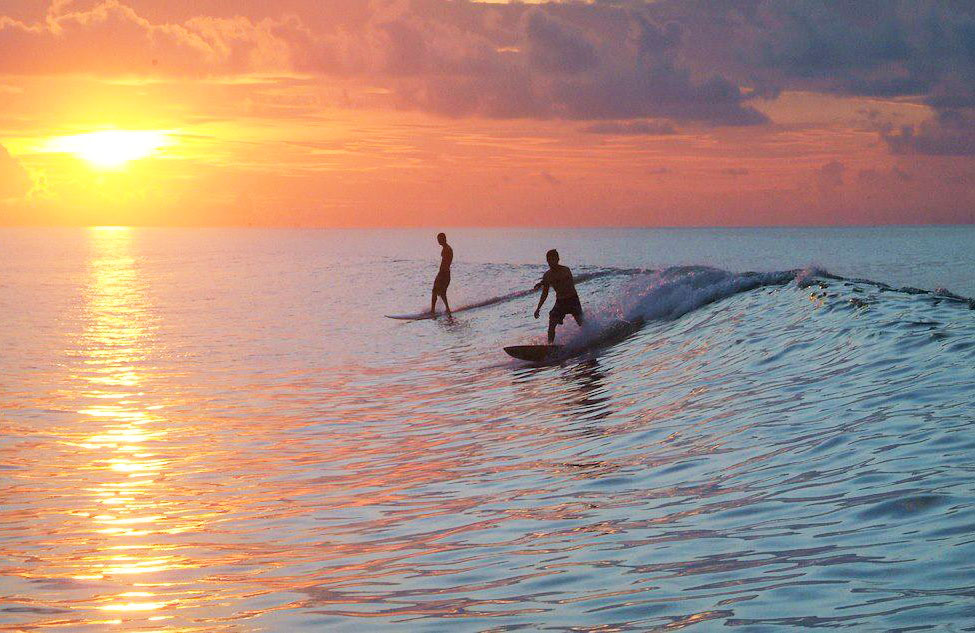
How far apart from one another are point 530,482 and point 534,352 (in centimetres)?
953

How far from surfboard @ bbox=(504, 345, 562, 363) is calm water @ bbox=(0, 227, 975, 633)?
0.48 metres

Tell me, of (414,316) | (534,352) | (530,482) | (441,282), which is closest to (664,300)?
(534,352)

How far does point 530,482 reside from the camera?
8633 mm

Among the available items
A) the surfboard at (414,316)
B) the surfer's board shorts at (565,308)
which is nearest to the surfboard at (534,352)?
the surfer's board shorts at (565,308)

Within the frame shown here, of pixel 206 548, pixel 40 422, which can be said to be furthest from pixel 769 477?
pixel 40 422

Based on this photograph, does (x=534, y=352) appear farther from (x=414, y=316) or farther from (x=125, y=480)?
(x=414, y=316)

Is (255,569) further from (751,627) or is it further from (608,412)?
(608,412)

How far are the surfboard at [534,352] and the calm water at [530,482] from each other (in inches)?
18.8

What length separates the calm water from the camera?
17.8 ft

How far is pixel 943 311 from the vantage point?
46.1 feet

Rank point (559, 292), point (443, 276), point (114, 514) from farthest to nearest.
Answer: point (443, 276) → point (559, 292) → point (114, 514)

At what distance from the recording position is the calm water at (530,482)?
17.8ft

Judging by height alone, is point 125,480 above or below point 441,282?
below

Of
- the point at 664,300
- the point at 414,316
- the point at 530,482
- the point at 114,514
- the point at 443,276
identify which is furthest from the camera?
the point at 443,276
